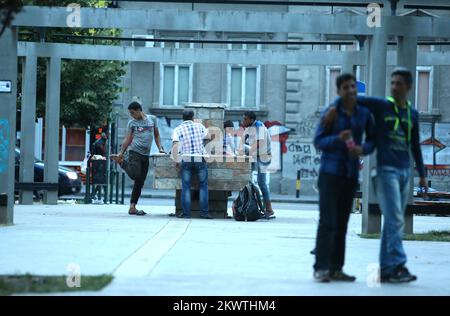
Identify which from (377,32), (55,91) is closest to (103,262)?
(377,32)

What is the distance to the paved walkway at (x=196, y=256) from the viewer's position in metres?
8.47

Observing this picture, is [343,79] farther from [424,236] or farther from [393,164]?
[424,236]

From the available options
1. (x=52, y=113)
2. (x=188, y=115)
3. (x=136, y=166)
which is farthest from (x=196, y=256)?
(x=52, y=113)

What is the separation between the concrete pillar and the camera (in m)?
14.8

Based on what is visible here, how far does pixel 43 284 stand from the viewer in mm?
8289

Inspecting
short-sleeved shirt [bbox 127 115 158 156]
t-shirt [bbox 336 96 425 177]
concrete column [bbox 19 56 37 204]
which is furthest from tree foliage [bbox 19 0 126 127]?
t-shirt [bbox 336 96 425 177]

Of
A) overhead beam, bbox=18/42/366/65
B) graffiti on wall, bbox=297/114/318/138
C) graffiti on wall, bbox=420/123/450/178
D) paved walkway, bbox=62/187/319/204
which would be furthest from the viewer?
graffiti on wall, bbox=420/123/450/178

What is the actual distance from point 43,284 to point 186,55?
14313 mm

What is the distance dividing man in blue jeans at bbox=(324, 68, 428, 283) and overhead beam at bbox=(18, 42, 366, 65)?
12.2 m

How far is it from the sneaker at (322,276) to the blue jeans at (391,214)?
0.55 m

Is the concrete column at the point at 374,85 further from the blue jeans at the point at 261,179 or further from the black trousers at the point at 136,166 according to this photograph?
the black trousers at the point at 136,166

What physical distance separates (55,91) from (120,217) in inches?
198

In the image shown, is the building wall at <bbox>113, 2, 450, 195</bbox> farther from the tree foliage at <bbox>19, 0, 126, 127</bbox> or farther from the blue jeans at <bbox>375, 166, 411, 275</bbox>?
the blue jeans at <bbox>375, 166, 411, 275</bbox>

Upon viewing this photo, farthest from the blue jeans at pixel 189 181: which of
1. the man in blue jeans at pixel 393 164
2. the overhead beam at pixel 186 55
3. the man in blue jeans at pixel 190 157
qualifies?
the man in blue jeans at pixel 393 164
